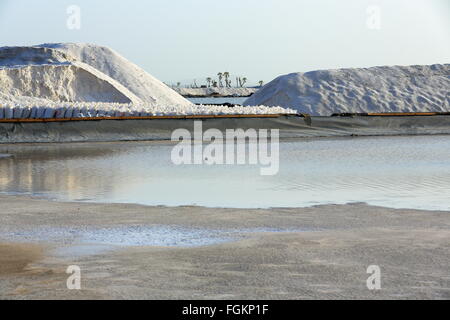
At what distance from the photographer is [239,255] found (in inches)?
195

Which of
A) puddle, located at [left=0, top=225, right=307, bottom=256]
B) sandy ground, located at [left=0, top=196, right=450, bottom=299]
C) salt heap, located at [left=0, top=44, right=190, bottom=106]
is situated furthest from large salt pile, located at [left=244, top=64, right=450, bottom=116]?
puddle, located at [left=0, top=225, right=307, bottom=256]

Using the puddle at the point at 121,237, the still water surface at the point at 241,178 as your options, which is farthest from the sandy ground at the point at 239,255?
the still water surface at the point at 241,178

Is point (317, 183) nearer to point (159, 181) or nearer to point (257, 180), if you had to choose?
point (257, 180)

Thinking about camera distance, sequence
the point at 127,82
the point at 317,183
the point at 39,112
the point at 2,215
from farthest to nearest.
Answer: the point at 127,82, the point at 39,112, the point at 317,183, the point at 2,215

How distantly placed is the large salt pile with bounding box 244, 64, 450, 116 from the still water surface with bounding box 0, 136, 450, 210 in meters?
12.4

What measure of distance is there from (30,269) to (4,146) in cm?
1136

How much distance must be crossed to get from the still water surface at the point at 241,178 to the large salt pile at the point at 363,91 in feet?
40.5

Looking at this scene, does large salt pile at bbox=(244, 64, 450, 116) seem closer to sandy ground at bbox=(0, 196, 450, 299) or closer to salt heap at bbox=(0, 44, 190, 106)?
salt heap at bbox=(0, 44, 190, 106)

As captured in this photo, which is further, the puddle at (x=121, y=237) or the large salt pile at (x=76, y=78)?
the large salt pile at (x=76, y=78)

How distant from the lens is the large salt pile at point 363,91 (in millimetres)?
26516

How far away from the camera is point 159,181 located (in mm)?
9109

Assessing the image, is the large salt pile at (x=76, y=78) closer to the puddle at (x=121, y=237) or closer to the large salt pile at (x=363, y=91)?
the large salt pile at (x=363, y=91)

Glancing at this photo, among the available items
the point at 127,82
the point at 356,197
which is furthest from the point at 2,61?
Result: the point at 356,197

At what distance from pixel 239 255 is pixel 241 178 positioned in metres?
4.43
